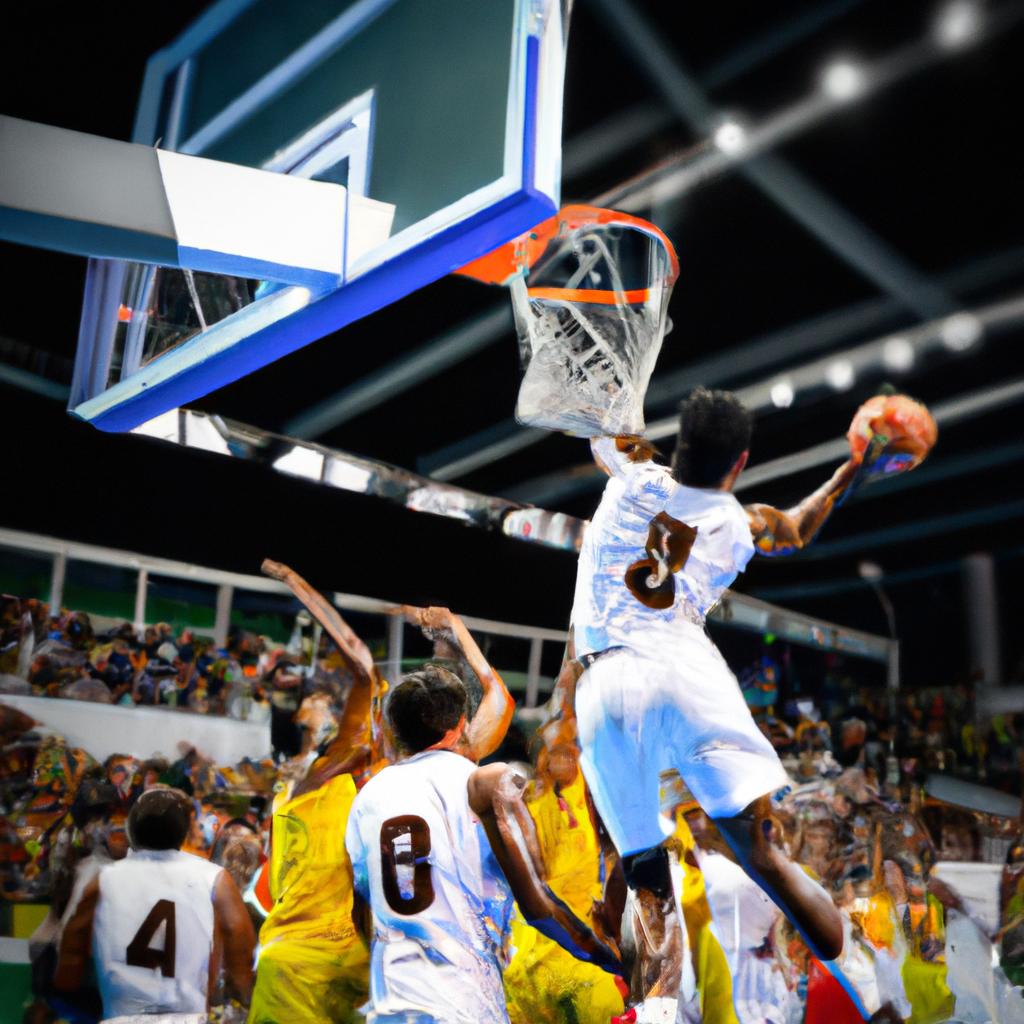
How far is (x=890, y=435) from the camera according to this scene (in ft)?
10.3

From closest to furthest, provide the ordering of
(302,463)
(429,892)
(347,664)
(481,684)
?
(429,892) < (481,684) < (347,664) < (302,463)

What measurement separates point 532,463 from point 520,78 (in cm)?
436

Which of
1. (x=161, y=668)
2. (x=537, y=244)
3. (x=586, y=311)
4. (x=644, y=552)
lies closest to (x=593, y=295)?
(x=586, y=311)

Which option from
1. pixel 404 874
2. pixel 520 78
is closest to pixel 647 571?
pixel 404 874

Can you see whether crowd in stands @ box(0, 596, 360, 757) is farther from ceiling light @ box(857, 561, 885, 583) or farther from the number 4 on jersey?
ceiling light @ box(857, 561, 885, 583)

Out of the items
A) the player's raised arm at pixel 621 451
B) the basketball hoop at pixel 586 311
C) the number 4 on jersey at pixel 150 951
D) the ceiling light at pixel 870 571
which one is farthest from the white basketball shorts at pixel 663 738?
the ceiling light at pixel 870 571

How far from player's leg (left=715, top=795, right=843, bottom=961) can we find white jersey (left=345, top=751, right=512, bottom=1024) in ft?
2.05

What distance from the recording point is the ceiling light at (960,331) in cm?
577

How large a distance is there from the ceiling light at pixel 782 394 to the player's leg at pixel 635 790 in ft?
11.3

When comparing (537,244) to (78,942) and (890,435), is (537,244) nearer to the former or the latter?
Answer: (890,435)

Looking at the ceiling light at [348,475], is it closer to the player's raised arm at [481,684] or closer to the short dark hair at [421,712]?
the player's raised arm at [481,684]

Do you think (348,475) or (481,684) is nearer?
(481,684)

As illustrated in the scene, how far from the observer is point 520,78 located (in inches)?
88.8

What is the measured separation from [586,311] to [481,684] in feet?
6.46
